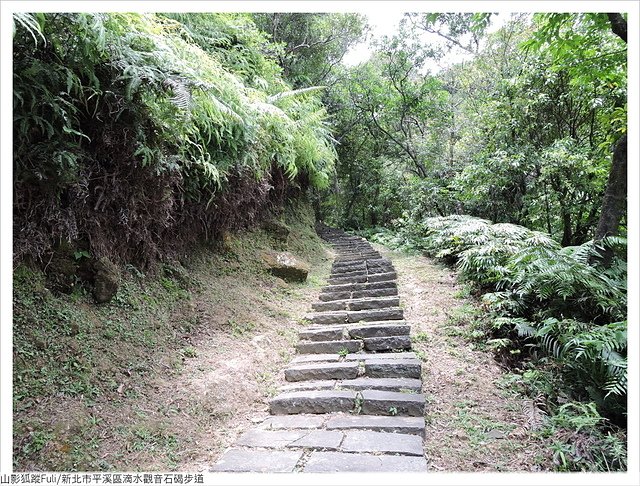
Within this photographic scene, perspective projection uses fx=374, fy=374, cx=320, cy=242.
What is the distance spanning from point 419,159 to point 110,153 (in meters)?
10.1

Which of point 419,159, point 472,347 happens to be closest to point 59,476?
point 472,347

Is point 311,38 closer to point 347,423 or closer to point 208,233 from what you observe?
point 208,233

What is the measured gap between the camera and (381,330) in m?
4.36

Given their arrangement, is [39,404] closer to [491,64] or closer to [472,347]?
[472,347]

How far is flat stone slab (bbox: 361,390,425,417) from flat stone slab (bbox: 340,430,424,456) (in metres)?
0.32

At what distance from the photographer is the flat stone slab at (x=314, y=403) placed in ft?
10.4

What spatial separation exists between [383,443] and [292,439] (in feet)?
2.18

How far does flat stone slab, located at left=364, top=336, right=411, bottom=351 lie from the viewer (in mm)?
4102

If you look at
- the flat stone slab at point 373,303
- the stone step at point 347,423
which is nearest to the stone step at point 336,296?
the flat stone slab at point 373,303

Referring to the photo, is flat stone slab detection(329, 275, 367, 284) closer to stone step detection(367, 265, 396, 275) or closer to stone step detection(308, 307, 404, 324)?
stone step detection(367, 265, 396, 275)

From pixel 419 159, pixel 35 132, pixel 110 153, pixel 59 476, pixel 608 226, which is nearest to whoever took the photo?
pixel 59 476

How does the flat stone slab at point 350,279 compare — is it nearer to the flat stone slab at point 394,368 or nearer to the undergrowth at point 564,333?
the undergrowth at point 564,333

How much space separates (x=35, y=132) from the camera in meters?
2.65

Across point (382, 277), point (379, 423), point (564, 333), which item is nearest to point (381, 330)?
point (379, 423)
